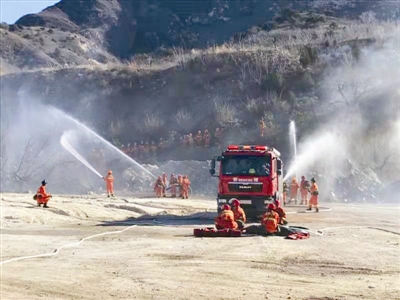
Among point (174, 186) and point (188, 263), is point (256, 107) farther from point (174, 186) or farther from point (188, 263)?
point (188, 263)

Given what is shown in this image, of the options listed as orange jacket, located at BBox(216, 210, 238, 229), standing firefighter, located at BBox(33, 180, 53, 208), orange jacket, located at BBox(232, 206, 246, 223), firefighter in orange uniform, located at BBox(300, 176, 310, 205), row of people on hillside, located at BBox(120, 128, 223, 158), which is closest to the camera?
orange jacket, located at BBox(216, 210, 238, 229)

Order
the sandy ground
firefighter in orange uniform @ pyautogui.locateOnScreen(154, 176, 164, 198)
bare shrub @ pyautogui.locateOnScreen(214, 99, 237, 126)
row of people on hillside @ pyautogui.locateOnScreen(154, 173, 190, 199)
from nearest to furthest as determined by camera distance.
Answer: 1. the sandy ground
2. row of people on hillside @ pyautogui.locateOnScreen(154, 173, 190, 199)
3. firefighter in orange uniform @ pyautogui.locateOnScreen(154, 176, 164, 198)
4. bare shrub @ pyautogui.locateOnScreen(214, 99, 237, 126)

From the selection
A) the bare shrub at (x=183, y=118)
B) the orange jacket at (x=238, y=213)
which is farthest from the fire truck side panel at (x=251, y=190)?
the bare shrub at (x=183, y=118)

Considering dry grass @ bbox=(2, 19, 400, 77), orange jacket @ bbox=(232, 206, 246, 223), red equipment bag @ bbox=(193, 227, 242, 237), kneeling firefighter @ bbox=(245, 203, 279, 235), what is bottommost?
red equipment bag @ bbox=(193, 227, 242, 237)

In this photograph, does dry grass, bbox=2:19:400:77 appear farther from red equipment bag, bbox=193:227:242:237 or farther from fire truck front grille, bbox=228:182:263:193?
red equipment bag, bbox=193:227:242:237

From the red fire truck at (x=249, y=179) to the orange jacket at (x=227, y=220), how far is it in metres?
3.45

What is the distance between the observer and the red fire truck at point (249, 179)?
→ 24.1 m

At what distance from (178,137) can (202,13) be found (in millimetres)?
78296

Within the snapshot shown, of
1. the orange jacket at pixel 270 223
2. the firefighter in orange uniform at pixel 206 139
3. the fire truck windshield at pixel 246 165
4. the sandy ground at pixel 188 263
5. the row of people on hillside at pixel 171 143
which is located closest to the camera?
the sandy ground at pixel 188 263

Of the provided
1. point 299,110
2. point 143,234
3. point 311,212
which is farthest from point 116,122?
point 143,234

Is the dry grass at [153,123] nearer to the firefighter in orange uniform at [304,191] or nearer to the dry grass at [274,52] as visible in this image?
the dry grass at [274,52]

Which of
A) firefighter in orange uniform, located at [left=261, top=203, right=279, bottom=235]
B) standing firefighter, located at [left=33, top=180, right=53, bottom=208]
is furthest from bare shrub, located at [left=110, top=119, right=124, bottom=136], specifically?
firefighter in orange uniform, located at [left=261, top=203, right=279, bottom=235]

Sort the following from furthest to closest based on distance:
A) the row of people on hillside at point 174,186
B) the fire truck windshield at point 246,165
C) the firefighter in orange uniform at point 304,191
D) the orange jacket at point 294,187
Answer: the row of people on hillside at point 174,186
the orange jacket at point 294,187
the firefighter in orange uniform at point 304,191
the fire truck windshield at point 246,165

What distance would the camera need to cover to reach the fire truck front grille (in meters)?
24.2
